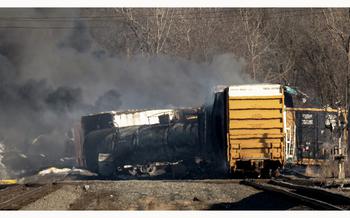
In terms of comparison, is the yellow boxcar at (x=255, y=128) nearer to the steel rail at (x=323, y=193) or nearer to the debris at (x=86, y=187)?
the steel rail at (x=323, y=193)

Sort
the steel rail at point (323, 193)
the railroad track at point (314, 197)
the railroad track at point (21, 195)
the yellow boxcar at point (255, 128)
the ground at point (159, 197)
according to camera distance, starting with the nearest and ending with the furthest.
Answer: the railroad track at point (314, 197)
the steel rail at point (323, 193)
the ground at point (159, 197)
the railroad track at point (21, 195)
the yellow boxcar at point (255, 128)

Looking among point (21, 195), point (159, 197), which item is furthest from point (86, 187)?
point (159, 197)

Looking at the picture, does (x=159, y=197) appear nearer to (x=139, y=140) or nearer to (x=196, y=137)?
(x=196, y=137)

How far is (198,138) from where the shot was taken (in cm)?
2344

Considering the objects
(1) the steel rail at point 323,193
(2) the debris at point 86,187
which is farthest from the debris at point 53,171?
(1) the steel rail at point 323,193

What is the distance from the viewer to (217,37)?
4925 cm

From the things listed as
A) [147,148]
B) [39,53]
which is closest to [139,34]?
[39,53]

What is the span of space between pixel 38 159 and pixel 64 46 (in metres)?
10.1

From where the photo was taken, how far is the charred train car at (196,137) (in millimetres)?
19344

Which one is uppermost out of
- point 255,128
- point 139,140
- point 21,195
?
point 255,128

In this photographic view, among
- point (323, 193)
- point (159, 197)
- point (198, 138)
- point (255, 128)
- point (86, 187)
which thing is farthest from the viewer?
point (198, 138)

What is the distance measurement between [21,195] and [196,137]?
29.7ft

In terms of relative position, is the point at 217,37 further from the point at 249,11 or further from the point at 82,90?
the point at 82,90

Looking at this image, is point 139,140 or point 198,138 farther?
point 139,140
